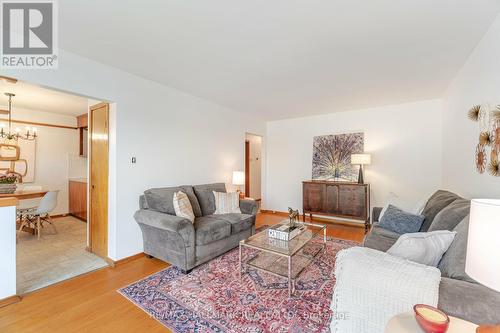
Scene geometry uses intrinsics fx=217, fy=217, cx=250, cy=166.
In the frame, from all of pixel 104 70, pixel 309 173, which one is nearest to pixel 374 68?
pixel 309 173

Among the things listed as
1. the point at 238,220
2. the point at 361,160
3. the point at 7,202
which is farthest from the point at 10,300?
the point at 361,160

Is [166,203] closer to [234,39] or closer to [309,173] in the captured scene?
[234,39]

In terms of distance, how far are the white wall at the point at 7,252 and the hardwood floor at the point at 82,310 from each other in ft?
0.52

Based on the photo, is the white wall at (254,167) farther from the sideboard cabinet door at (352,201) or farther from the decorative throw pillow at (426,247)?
the decorative throw pillow at (426,247)

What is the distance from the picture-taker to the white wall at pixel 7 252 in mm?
1932

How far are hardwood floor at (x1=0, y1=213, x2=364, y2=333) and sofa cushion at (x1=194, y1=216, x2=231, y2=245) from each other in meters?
0.73

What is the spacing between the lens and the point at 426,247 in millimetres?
1375

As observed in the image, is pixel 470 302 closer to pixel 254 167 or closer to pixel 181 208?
pixel 181 208

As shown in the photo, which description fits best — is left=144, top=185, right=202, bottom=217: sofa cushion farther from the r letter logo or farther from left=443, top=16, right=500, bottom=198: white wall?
left=443, top=16, right=500, bottom=198: white wall

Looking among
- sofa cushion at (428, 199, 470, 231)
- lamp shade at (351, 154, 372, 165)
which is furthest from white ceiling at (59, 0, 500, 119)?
sofa cushion at (428, 199, 470, 231)

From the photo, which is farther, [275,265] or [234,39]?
[275,265]

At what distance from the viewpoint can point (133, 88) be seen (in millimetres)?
2930

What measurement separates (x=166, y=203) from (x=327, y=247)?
242 cm

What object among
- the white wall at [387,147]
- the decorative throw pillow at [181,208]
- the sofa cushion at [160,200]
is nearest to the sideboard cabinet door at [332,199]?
the white wall at [387,147]
